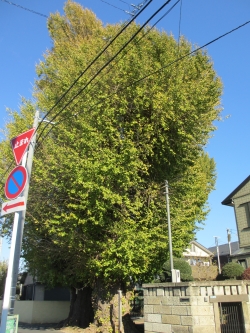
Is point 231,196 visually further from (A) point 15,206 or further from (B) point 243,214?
(A) point 15,206

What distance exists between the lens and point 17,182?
248 inches

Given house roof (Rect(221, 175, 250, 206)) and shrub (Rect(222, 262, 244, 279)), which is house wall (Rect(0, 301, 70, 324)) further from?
house roof (Rect(221, 175, 250, 206))

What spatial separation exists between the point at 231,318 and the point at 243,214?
14.2 meters

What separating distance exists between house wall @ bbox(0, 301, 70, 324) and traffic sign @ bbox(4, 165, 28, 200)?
19627 mm

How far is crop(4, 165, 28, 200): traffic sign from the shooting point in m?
6.14

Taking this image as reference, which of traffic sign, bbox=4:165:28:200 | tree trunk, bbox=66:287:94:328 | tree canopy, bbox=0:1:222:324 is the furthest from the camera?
tree trunk, bbox=66:287:94:328

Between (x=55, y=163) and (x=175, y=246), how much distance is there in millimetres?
6683

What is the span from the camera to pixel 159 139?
13.2 metres

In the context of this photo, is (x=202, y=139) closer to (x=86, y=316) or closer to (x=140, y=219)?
(x=140, y=219)

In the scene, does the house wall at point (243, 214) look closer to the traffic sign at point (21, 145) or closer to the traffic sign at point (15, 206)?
the traffic sign at point (21, 145)

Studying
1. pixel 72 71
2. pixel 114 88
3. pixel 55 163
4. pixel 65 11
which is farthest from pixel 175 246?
pixel 65 11

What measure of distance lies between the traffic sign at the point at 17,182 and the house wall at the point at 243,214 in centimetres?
1775

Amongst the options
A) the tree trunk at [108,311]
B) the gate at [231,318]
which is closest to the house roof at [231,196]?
the tree trunk at [108,311]

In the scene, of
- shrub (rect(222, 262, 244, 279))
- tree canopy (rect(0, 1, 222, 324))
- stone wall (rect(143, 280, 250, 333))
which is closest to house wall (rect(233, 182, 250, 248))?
shrub (rect(222, 262, 244, 279))
